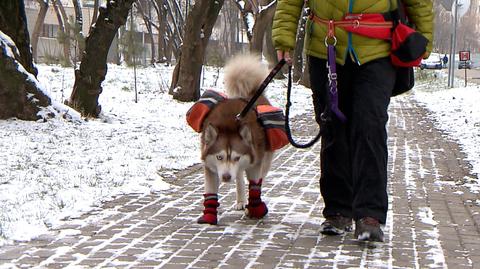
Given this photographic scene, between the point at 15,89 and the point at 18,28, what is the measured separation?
139cm

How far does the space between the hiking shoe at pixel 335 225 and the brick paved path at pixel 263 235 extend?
7 centimetres

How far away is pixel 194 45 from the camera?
1683cm

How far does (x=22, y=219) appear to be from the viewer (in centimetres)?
536

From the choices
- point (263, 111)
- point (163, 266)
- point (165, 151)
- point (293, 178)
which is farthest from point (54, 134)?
point (163, 266)

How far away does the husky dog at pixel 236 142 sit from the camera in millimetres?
5043

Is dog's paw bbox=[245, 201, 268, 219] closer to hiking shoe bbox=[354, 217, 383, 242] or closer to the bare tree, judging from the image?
hiking shoe bbox=[354, 217, 383, 242]

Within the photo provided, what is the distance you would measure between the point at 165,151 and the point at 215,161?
4.37 metres

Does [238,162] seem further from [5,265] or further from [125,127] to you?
[125,127]

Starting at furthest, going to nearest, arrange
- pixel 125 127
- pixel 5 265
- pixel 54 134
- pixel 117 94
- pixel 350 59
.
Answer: pixel 117 94 → pixel 125 127 → pixel 54 134 → pixel 350 59 → pixel 5 265

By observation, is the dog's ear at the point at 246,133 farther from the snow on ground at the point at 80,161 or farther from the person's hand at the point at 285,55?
the snow on ground at the point at 80,161

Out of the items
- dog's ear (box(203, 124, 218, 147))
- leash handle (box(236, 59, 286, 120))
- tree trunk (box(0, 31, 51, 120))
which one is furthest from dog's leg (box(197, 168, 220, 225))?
tree trunk (box(0, 31, 51, 120))

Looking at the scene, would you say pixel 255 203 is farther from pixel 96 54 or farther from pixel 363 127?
pixel 96 54

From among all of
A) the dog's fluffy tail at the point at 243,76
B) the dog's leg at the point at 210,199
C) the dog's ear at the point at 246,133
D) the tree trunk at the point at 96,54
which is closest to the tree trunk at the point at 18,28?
the tree trunk at the point at 96,54

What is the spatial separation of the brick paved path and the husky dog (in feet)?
0.70
